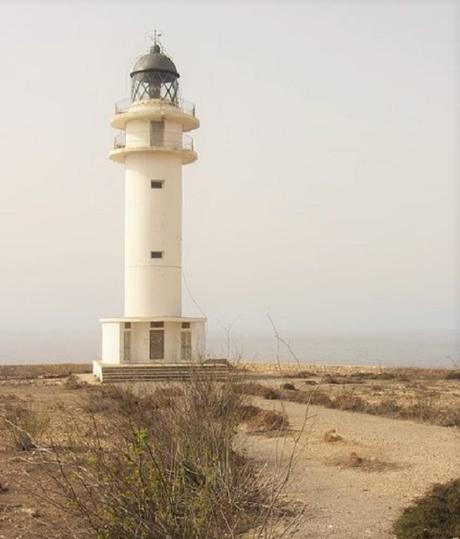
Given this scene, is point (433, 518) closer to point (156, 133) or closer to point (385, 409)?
point (385, 409)

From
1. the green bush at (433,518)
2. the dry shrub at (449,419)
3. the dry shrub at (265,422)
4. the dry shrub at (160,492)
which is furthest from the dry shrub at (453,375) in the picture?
the dry shrub at (160,492)

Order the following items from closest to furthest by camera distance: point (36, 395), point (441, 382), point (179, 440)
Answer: point (179, 440)
point (36, 395)
point (441, 382)

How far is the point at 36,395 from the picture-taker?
2284 centimetres

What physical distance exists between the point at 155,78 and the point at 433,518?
82.0ft

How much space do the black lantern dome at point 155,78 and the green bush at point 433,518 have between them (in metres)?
23.9

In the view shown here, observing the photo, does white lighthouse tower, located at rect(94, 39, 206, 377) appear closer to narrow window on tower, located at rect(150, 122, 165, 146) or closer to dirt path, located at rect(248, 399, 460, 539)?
narrow window on tower, located at rect(150, 122, 165, 146)

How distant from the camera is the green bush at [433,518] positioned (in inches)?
301

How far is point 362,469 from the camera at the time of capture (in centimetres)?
1152

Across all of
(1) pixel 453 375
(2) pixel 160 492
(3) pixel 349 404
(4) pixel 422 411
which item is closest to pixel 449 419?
(4) pixel 422 411

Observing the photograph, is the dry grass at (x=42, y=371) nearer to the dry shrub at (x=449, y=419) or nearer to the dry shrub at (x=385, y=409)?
the dry shrub at (x=385, y=409)

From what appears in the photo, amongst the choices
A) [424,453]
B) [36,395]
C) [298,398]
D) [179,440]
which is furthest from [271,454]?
[36,395]

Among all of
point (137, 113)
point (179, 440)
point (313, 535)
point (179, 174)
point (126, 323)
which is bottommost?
point (313, 535)

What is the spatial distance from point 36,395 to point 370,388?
10.7 m

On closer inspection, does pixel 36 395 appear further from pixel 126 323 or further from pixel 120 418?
pixel 120 418
